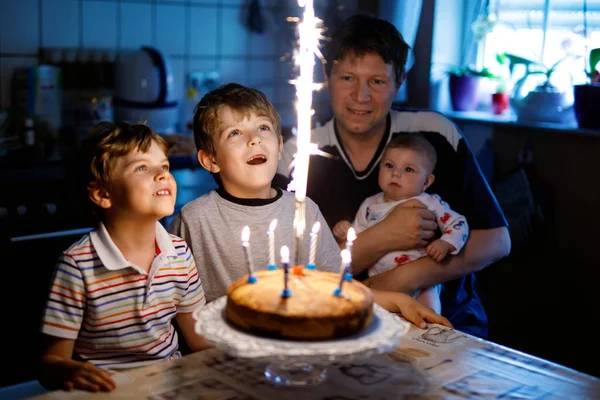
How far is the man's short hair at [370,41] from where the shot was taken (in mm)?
1981

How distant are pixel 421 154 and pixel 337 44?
1.27ft

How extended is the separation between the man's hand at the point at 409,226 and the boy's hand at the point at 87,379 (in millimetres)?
983

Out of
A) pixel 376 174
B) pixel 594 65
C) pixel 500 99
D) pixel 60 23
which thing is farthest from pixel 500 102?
pixel 60 23

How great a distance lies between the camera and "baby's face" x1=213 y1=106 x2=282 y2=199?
4.87 ft

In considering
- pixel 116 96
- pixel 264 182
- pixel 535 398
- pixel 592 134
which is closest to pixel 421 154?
pixel 264 182

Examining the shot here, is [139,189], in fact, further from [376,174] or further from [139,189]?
[376,174]

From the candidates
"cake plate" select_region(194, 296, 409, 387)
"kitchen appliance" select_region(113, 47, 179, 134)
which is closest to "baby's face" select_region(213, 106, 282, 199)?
"cake plate" select_region(194, 296, 409, 387)

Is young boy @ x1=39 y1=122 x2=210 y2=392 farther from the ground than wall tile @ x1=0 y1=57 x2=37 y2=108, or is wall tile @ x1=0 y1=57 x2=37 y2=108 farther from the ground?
wall tile @ x1=0 y1=57 x2=37 y2=108

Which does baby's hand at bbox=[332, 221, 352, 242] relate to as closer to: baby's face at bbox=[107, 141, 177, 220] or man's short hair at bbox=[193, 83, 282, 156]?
man's short hair at bbox=[193, 83, 282, 156]

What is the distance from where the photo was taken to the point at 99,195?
4.28 feet

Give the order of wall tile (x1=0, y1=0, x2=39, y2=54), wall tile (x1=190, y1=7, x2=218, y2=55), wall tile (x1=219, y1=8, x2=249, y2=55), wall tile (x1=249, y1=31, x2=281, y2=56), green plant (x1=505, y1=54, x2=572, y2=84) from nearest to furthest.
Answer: wall tile (x1=0, y1=0, x2=39, y2=54), green plant (x1=505, y1=54, x2=572, y2=84), wall tile (x1=190, y1=7, x2=218, y2=55), wall tile (x1=219, y1=8, x2=249, y2=55), wall tile (x1=249, y1=31, x2=281, y2=56)

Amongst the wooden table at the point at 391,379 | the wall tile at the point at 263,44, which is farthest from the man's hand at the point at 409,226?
the wall tile at the point at 263,44

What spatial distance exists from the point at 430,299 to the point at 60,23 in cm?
192

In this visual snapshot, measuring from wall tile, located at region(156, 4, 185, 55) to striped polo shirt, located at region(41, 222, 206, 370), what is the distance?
204 cm
